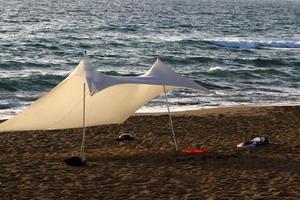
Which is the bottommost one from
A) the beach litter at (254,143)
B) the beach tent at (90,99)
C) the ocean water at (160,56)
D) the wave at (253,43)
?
the wave at (253,43)

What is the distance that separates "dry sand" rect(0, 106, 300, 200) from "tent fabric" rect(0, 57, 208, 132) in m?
0.65

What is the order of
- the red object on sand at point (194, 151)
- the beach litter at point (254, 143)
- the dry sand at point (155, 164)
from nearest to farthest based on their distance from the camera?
the dry sand at point (155, 164), the red object on sand at point (194, 151), the beach litter at point (254, 143)

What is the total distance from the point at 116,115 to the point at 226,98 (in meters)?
10.2

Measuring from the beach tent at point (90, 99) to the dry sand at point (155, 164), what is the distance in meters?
0.66

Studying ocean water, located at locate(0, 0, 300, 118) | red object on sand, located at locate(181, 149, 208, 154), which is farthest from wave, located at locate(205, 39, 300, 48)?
red object on sand, located at locate(181, 149, 208, 154)

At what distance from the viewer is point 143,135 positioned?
48.8 ft

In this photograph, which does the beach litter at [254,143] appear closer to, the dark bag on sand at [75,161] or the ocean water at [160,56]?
the dark bag on sand at [75,161]

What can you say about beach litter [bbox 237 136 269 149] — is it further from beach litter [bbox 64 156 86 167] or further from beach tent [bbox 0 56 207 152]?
beach litter [bbox 64 156 86 167]

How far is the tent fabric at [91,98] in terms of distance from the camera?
11688mm

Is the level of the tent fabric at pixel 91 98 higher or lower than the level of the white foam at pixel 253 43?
higher

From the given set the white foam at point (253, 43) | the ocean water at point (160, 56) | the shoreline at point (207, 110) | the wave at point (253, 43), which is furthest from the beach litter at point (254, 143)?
the white foam at point (253, 43)

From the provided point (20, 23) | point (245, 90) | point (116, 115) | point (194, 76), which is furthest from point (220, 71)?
point (20, 23)

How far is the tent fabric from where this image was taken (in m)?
11.7

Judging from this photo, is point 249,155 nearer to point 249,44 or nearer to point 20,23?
point 249,44
